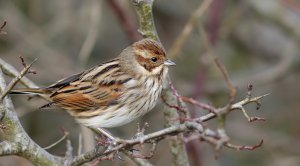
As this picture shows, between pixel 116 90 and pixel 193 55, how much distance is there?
12.4 ft

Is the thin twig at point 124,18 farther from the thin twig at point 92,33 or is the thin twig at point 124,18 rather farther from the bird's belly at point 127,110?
the bird's belly at point 127,110

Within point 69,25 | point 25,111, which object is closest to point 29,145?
point 25,111

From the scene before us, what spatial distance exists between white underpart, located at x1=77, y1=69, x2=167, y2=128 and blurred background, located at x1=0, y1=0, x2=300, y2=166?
1.58 m

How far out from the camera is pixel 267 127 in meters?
9.56

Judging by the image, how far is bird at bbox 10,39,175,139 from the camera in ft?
19.8

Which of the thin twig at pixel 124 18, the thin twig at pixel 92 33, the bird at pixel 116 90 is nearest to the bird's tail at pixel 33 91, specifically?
the bird at pixel 116 90

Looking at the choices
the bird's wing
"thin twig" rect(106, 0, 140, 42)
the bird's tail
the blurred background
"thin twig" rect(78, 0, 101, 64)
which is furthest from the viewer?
the blurred background

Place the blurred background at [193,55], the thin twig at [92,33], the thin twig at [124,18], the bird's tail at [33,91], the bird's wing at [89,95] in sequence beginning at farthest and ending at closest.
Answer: the blurred background at [193,55] → the thin twig at [124,18] → the thin twig at [92,33] → the bird's wing at [89,95] → the bird's tail at [33,91]

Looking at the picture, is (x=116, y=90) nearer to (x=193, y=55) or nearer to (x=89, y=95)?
(x=89, y=95)

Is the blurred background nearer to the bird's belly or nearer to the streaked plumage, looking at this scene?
the streaked plumage

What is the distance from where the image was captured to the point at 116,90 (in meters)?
6.14

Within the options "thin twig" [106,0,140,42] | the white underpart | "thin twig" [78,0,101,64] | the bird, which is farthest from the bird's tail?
"thin twig" [106,0,140,42]

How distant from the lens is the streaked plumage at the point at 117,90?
237 inches

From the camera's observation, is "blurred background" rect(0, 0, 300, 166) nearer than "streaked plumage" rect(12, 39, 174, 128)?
No
